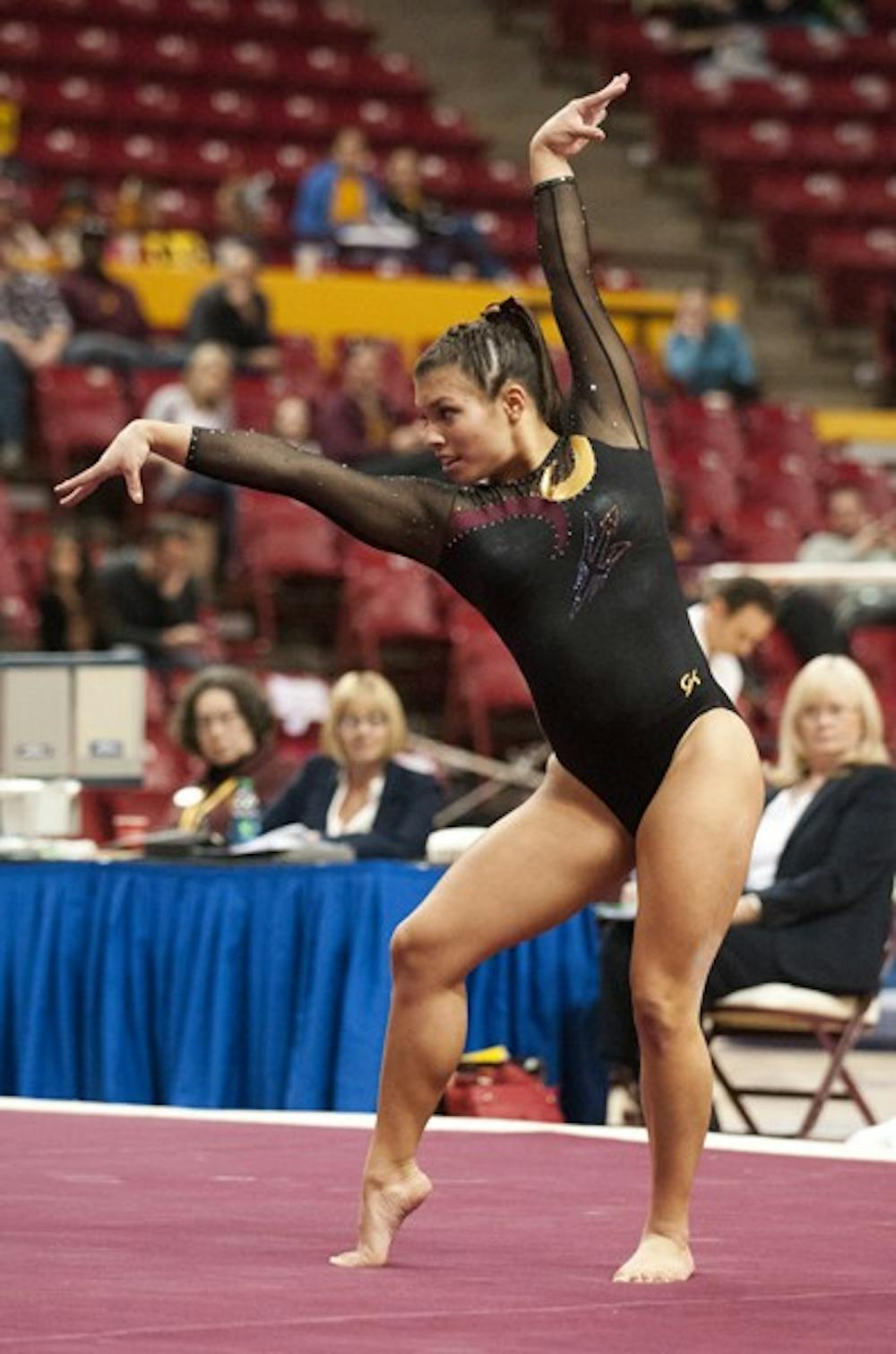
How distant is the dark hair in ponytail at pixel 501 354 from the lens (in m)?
4.04

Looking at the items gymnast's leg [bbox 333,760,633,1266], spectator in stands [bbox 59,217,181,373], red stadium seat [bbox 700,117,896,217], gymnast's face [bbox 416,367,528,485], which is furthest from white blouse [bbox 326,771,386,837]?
red stadium seat [bbox 700,117,896,217]

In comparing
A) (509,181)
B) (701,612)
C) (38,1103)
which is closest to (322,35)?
(509,181)

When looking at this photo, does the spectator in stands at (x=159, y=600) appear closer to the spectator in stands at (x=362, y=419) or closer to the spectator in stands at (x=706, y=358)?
the spectator in stands at (x=362, y=419)

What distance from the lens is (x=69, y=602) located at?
10602 millimetres

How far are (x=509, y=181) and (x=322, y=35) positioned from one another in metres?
1.83

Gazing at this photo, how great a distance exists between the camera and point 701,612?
9.09 metres

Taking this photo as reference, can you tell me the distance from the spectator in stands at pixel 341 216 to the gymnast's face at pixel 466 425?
11.1m

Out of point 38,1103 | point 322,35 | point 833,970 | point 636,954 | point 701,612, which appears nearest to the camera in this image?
point 636,954

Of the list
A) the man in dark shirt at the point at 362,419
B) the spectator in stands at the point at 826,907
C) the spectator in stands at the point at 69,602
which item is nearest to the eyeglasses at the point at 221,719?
the spectator in stands at the point at 826,907

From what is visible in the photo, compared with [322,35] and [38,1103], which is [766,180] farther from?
[38,1103]

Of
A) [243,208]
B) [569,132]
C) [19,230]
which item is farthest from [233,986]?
[243,208]

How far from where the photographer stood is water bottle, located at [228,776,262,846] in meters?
7.49

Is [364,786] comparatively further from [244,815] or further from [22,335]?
[22,335]

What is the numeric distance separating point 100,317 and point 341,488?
30.4 ft
